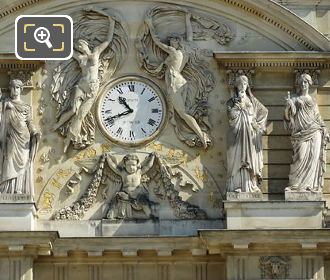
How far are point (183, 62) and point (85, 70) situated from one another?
4.31ft

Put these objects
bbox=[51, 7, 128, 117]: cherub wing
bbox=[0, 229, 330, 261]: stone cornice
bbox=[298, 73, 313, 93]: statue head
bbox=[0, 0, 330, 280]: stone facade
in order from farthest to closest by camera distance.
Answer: bbox=[51, 7, 128, 117]: cherub wing → bbox=[298, 73, 313, 93]: statue head → bbox=[0, 0, 330, 280]: stone facade → bbox=[0, 229, 330, 261]: stone cornice

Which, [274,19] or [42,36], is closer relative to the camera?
[42,36]

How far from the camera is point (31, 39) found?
388 inches

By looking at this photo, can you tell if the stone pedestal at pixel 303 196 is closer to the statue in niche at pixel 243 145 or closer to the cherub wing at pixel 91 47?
the statue in niche at pixel 243 145

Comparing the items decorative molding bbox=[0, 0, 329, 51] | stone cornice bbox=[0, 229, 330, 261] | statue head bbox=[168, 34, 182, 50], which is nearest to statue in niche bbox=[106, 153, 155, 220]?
stone cornice bbox=[0, 229, 330, 261]

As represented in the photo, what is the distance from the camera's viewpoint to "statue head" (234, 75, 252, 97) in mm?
16330

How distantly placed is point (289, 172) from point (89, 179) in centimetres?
263

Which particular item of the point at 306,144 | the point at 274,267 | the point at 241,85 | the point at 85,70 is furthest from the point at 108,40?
the point at 274,267

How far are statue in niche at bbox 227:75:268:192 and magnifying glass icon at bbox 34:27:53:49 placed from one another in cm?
655

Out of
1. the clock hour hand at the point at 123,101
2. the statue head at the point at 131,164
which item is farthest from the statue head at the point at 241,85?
the statue head at the point at 131,164

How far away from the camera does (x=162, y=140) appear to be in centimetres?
1667

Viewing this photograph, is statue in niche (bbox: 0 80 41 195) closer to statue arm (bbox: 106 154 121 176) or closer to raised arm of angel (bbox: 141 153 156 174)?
statue arm (bbox: 106 154 121 176)

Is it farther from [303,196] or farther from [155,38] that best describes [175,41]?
[303,196]

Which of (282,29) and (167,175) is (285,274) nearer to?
(167,175)
